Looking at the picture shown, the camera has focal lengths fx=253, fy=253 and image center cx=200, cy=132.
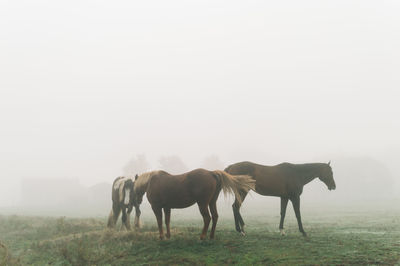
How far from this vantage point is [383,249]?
7387mm

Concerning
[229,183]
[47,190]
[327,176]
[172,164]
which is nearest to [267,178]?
[229,183]

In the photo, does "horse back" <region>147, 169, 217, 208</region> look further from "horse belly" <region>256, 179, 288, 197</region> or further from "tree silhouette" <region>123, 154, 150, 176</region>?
"tree silhouette" <region>123, 154, 150, 176</region>

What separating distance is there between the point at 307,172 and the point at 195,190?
5643 millimetres

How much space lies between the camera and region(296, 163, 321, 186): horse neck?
11359mm

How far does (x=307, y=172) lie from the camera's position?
37.6 ft

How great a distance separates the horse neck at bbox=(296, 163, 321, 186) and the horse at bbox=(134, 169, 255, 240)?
9.95ft

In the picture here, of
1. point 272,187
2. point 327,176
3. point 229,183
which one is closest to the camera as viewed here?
point 229,183

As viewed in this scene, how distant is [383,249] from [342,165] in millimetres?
66118

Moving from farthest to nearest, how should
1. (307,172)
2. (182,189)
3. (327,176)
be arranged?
(327,176), (307,172), (182,189)

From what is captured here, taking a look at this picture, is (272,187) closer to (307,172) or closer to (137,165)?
(307,172)

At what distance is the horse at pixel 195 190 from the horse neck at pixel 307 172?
3.03m

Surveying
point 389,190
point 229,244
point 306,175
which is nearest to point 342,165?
point 389,190

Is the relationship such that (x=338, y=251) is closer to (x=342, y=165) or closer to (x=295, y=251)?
(x=295, y=251)

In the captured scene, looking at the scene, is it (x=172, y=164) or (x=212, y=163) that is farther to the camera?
(x=212, y=163)
